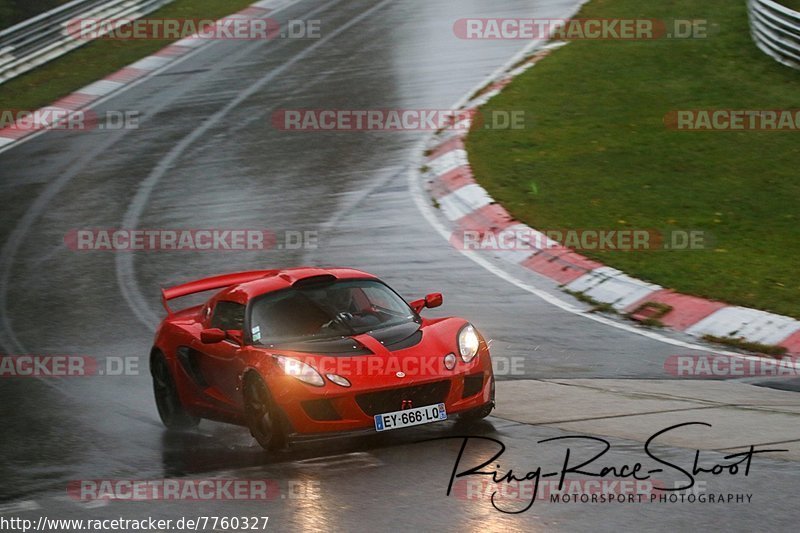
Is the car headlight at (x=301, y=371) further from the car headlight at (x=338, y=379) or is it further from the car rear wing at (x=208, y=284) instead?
the car rear wing at (x=208, y=284)

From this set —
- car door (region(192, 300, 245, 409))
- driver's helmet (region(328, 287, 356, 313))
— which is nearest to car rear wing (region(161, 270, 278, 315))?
car door (region(192, 300, 245, 409))

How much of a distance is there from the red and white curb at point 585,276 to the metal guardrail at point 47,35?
38.5ft

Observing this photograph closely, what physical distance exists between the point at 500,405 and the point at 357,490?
2.45 metres

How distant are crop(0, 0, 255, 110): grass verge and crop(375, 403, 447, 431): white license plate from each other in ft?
59.8

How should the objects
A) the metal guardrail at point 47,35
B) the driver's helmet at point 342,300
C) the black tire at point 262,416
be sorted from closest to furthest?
the black tire at point 262,416, the driver's helmet at point 342,300, the metal guardrail at point 47,35

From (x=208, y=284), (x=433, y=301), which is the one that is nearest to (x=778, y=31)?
(x=433, y=301)

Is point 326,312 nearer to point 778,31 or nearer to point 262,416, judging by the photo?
point 262,416

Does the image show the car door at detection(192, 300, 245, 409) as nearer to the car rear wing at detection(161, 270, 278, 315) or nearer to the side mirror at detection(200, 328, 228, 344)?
the side mirror at detection(200, 328, 228, 344)

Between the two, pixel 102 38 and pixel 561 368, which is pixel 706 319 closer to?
pixel 561 368

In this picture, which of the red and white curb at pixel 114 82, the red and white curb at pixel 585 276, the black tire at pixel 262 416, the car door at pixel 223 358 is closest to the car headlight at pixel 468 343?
the black tire at pixel 262 416

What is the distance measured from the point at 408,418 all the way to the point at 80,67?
825 inches

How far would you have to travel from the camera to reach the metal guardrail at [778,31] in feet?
69.0

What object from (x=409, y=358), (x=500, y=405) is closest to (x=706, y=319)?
(x=500, y=405)

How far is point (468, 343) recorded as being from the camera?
916 centimetres
